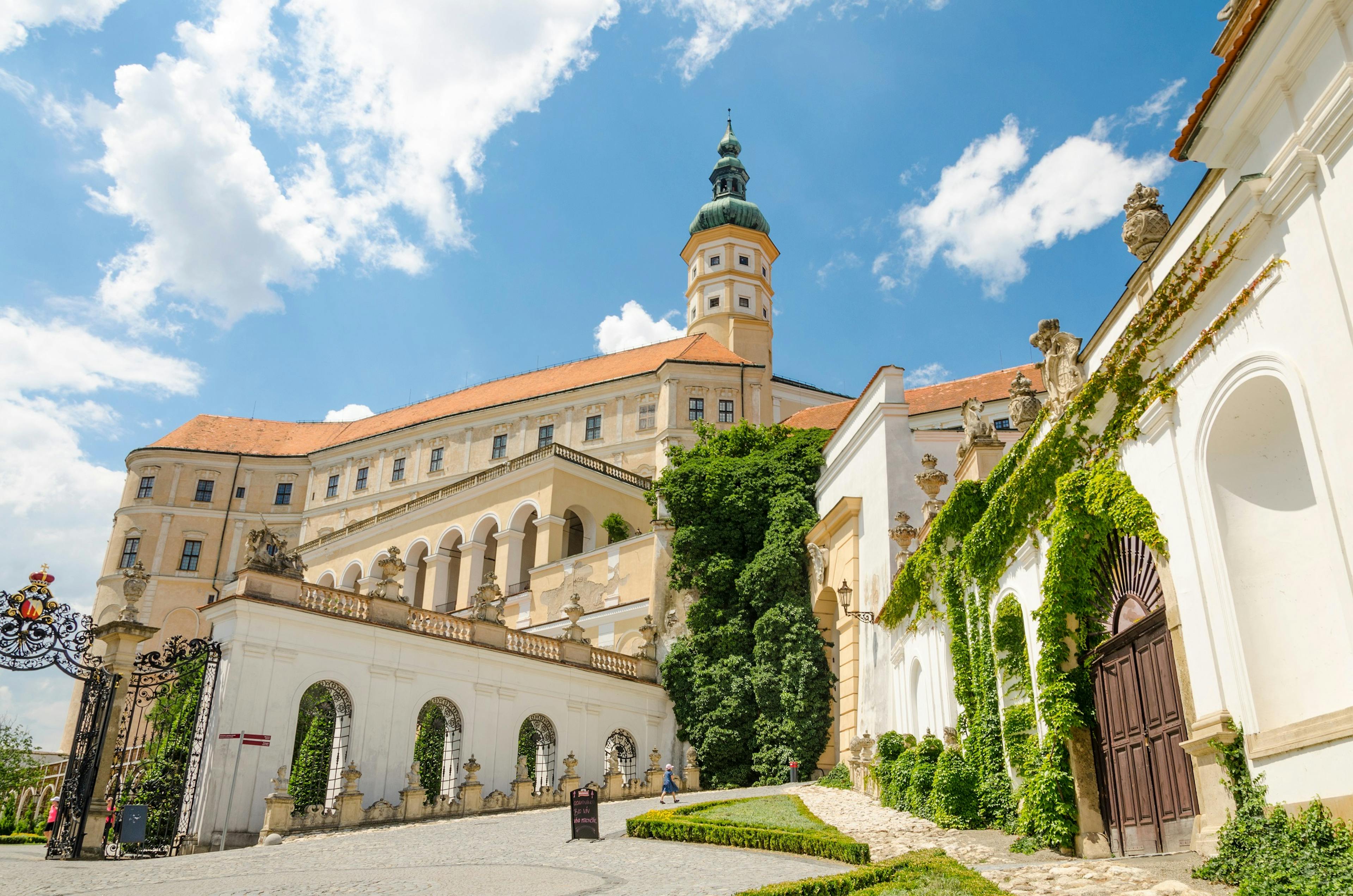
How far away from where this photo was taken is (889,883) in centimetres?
969

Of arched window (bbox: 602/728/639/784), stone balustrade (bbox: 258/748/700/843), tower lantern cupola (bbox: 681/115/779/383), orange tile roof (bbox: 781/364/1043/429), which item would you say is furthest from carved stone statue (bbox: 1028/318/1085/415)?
tower lantern cupola (bbox: 681/115/779/383)

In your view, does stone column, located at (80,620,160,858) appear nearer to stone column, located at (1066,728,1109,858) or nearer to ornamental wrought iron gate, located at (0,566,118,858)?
ornamental wrought iron gate, located at (0,566,118,858)

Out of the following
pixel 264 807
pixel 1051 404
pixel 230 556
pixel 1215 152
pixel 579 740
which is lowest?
pixel 264 807

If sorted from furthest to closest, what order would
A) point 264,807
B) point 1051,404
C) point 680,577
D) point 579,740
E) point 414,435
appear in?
1. point 414,435
2. point 680,577
3. point 579,740
4. point 264,807
5. point 1051,404

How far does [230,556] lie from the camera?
60.6 m

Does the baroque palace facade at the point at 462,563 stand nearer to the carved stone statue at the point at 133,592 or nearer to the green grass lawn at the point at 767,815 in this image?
the carved stone statue at the point at 133,592

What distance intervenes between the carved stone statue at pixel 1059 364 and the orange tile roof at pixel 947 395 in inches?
1060

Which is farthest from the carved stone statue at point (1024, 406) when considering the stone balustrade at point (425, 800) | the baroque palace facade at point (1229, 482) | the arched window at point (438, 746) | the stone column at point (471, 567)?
the stone column at point (471, 567)

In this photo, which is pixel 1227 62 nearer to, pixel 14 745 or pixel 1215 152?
pixel 1215 152

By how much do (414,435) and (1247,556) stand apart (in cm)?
5266

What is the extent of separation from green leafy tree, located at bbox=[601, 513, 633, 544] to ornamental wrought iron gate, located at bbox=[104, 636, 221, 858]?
21135 millimetres

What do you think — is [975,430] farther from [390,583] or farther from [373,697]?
[373,697]

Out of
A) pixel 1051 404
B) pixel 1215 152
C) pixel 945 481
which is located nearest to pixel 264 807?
pixel 945 481

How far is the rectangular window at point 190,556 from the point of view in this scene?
60.1 meters
